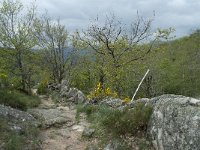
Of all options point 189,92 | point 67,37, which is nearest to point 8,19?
point 67,37

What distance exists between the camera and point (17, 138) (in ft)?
36.7

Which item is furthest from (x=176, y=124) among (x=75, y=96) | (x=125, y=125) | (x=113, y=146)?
(x=75, y=96)

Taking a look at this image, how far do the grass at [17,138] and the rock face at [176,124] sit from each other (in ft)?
12.3

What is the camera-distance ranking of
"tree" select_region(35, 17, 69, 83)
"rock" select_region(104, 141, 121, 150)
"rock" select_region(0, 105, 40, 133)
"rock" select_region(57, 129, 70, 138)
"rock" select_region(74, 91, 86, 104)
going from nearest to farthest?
"rock" select_region(104, 141, 121, 150) → "rock" select_region(0, 105, 40, 133) → "rock" select_region(57, 129, 70, 138) → "rock" select_region(74, 91, 86, 104) → "tree" select_region(35, 17, 69, 83)

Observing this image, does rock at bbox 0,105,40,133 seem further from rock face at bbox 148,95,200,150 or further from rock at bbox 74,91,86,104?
rock at bbox 74,91,86,104

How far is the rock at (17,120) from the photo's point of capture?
12023 millimetres

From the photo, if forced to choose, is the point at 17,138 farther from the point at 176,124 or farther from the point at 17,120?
the point at 176,124

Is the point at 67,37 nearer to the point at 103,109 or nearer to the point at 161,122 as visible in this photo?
the point at 103,109

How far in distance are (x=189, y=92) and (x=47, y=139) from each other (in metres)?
32.5

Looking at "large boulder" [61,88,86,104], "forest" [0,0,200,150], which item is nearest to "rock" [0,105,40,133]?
"forest" [0,0,200,150]

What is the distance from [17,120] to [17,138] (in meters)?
1.43

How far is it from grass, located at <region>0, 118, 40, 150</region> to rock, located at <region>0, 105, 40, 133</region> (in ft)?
0.44

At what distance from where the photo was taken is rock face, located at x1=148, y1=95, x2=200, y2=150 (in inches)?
354

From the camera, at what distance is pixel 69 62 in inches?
1400
